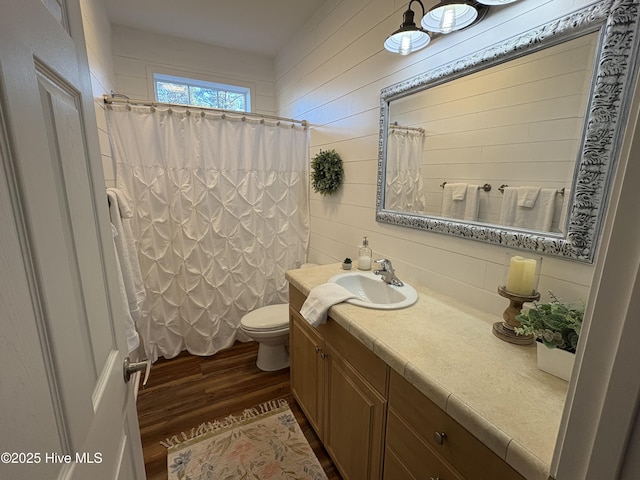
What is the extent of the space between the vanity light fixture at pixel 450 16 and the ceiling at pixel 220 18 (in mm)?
1277

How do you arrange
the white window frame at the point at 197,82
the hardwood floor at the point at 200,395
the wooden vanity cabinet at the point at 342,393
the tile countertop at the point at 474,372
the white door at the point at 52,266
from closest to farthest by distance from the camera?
the white door at the point at 52,266 < the tile countertop at the point at 474,372 < the wooden vanity cabinet at the point at 342,393 < the hardwood floor at the point at 200,395 < the white window frame at the point at 197,82

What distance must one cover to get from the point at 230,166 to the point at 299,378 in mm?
1656

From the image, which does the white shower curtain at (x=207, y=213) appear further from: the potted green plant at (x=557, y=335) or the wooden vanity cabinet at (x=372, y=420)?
the potted green plant at (x=557, y=335)

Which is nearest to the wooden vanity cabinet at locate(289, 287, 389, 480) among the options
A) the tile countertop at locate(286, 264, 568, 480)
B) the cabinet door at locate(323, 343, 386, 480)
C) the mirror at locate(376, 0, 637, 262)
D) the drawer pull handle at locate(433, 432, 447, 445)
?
the cabinet door at locate(323, 343, 386, 480)

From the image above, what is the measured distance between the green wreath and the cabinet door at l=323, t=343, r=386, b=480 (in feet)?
3.99

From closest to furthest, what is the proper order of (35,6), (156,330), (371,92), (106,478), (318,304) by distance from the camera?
(35,6) → (106,478) → (318,304) → (371,92) → (156,330)

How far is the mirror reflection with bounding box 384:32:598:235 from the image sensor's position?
3.07 feet

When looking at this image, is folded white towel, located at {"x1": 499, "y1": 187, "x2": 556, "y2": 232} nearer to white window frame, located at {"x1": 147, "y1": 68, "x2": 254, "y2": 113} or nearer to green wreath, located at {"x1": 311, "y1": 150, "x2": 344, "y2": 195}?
green wreath, located at {"x1": 311, "y1": 150, "x2": 344, "y2": 195}

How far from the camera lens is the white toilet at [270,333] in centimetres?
209

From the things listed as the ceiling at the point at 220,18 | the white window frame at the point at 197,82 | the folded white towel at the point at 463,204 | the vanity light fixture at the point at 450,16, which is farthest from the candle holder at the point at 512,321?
the white window frame at the point at 197,82

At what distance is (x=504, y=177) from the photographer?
3.72 ft

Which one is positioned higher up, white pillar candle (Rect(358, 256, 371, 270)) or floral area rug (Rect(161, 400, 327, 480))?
white pillar candle (Rect(358, 256, 371, 270))

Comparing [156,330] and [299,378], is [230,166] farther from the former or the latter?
[299,378]

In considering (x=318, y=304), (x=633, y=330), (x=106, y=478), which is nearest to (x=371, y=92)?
(x=318, y=304)
